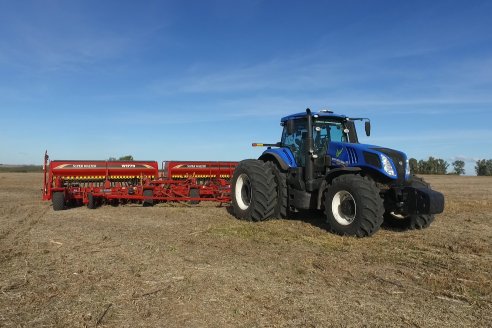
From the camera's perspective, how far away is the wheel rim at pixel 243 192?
31.4 ft

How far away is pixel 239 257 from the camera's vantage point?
18.6 feet

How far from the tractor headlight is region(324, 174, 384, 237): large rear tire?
0.34 m

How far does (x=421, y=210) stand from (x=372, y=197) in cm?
76

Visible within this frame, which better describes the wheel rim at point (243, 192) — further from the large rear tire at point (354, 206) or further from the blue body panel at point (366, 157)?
the large rear tire at point (354, 206)

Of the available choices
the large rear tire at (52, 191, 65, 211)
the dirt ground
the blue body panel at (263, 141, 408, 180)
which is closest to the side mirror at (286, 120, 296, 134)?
the blue body panel at (263, 141, 408, 180)

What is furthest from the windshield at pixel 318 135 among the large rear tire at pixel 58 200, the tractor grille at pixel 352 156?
the large rear tire at pixel 58 200

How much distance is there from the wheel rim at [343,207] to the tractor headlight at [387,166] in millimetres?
751

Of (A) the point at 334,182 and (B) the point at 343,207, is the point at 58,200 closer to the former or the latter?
→ (A) the point at 334,182

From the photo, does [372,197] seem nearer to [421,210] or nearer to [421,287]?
[421,210]

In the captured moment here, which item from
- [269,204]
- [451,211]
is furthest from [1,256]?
[451,211]

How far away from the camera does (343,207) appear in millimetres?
7242

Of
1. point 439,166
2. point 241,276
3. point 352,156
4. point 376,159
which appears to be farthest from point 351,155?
point 439,166

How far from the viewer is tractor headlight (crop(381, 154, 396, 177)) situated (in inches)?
279

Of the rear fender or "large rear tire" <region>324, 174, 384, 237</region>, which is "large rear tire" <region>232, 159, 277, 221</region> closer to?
the rear fender
